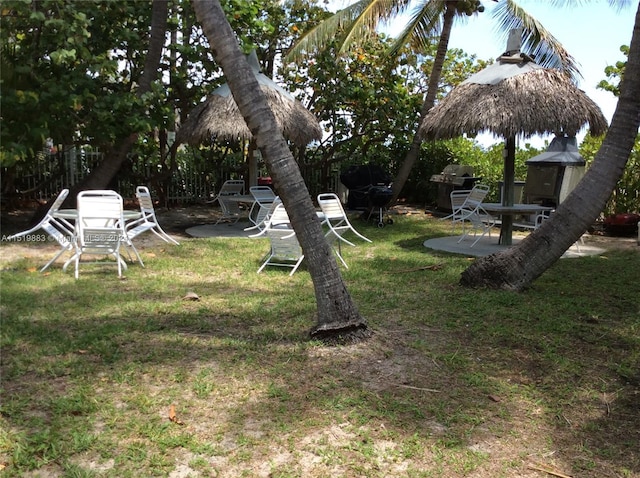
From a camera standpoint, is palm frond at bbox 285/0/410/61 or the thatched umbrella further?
palm frond at bbox 285/0/410/61

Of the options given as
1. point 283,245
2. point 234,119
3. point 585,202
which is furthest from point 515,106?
point 234,119

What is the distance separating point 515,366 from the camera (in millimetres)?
4430

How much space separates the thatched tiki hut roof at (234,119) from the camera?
11.7 m

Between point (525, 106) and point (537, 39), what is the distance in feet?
22.2

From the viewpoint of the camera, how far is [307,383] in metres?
4.01

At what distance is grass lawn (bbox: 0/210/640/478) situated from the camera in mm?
3105

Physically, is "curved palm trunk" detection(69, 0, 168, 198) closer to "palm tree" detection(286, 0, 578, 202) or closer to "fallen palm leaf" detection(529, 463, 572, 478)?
"palm tree" detection(286, 0, 578, 202)

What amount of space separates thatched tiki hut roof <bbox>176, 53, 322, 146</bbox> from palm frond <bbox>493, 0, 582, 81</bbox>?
256 inches

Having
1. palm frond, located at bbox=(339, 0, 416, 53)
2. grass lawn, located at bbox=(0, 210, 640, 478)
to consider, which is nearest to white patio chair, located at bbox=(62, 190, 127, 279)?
grass lawn, located at bbox=(0, 210, 640, 478)

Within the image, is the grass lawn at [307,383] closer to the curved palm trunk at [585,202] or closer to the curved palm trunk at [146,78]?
the curved palm trunk at [585,202]

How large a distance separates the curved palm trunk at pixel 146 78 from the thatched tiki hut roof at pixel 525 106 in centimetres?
557

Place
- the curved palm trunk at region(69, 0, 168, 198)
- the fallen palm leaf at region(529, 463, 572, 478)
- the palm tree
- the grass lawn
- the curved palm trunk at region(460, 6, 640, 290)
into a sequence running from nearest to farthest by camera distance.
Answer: the fallen palm leaf at region(529, 463, 572, 478) < the grass lawn < the curved palm trunk at region(460, 6, 640, 290) < the curved palm trunk at region(69, 0, 168, 198) < the palm tree

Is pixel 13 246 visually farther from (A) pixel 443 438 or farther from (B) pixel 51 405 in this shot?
(A) pixel 443 438

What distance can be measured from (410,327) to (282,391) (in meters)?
1.78
